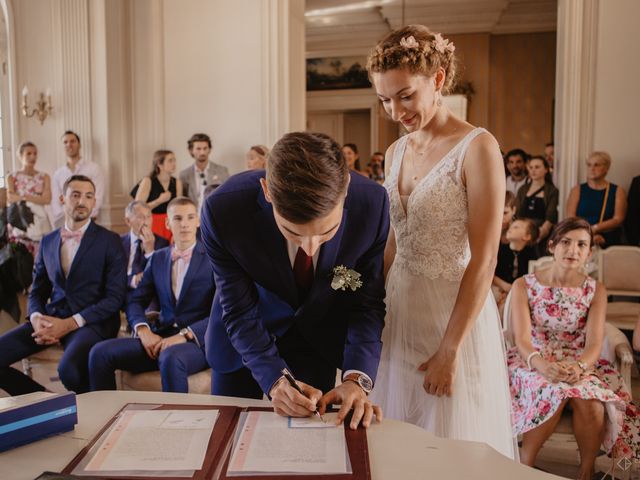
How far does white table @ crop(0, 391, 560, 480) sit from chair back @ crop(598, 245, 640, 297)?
12.8 ft

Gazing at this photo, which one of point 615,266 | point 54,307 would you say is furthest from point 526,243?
point 54,307

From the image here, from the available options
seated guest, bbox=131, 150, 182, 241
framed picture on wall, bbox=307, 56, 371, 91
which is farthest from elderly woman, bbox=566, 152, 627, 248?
framed picture on wall, bbox=307, 56, 371, 91

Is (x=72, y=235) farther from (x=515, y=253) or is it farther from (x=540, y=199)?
(x=540, y=199)

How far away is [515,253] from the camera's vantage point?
475 centimetres

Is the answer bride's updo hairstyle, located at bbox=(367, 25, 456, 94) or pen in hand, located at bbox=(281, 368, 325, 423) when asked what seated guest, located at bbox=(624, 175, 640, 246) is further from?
pen in hand, located at bbox=(281, 368, 325, 423)

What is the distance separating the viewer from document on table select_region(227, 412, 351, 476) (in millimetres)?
1334

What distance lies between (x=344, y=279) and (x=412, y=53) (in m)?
→ 0.68

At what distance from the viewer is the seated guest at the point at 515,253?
4.71m

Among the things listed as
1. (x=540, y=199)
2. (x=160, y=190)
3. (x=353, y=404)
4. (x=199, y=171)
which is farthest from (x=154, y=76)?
(x=353, y=404)

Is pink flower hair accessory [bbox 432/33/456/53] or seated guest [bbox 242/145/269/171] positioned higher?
pink flower hair accessory [bbox 432/33/456/53]

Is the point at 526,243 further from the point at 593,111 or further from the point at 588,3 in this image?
the point at 588,3

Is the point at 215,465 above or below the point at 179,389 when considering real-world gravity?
above

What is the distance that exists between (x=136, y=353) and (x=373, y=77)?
2.29 metres

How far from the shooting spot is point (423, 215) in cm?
201
